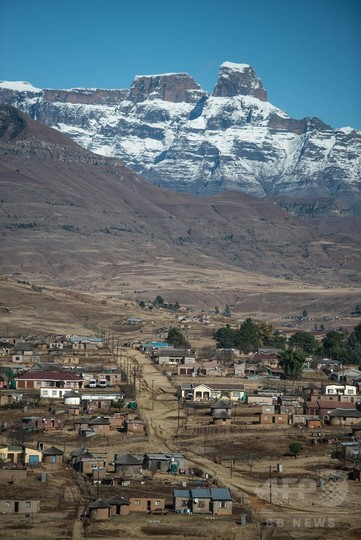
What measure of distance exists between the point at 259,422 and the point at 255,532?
1118 inches

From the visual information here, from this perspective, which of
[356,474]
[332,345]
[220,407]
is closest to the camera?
[356,474]

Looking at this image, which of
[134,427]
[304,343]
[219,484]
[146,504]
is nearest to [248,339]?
[304,343]

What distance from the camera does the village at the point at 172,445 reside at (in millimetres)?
52875

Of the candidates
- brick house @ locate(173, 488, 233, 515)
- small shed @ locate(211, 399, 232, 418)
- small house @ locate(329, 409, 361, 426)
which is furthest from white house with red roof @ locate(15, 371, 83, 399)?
brick house @ locate(173, 488, 233, 515)

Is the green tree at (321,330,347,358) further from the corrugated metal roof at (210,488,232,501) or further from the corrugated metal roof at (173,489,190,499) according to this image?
the corrugated metal roof at (173,489,190,499)

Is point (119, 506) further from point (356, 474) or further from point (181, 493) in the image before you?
point (356, 474)

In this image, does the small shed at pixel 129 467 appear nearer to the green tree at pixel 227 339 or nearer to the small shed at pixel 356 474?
the small shed at pixel 356 474

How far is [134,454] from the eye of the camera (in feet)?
221

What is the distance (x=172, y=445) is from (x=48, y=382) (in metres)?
21.8

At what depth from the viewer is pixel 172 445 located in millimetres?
70500

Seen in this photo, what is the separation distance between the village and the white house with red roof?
0.10m

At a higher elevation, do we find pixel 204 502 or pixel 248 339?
pixel 248 339

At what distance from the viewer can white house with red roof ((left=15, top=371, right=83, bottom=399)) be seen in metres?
89.6

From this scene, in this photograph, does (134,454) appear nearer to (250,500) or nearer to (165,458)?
(165,458)
